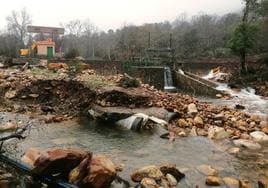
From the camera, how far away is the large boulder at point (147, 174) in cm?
724

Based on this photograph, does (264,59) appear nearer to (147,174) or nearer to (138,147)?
(138,147)

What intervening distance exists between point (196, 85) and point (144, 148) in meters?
12.2

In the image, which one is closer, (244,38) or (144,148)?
(144,148)

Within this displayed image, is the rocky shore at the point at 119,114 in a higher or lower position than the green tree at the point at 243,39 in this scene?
lower

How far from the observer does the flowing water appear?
26.6 ft

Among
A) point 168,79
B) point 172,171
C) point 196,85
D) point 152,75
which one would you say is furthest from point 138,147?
point 168,79

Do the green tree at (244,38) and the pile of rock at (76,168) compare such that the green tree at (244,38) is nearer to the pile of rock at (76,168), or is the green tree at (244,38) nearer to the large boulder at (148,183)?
the large boulder at (148,183)

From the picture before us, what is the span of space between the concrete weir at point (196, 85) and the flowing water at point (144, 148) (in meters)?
9.37

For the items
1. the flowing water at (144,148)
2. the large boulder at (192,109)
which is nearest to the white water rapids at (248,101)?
the large boulder at (192,109)

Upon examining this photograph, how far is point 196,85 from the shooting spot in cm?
2114

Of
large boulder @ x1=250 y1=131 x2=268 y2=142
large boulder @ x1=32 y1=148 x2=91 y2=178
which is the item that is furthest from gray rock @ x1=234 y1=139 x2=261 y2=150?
large boulder @ x1=32 y1=148 x2=91 y2=178

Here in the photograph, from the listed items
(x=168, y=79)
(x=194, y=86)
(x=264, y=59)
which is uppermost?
(x=264, y=59)

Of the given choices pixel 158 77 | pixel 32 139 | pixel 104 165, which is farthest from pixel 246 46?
pixel 104 165

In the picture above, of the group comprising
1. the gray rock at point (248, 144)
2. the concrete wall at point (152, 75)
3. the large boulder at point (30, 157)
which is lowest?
the gray rock at point (248, 144)
